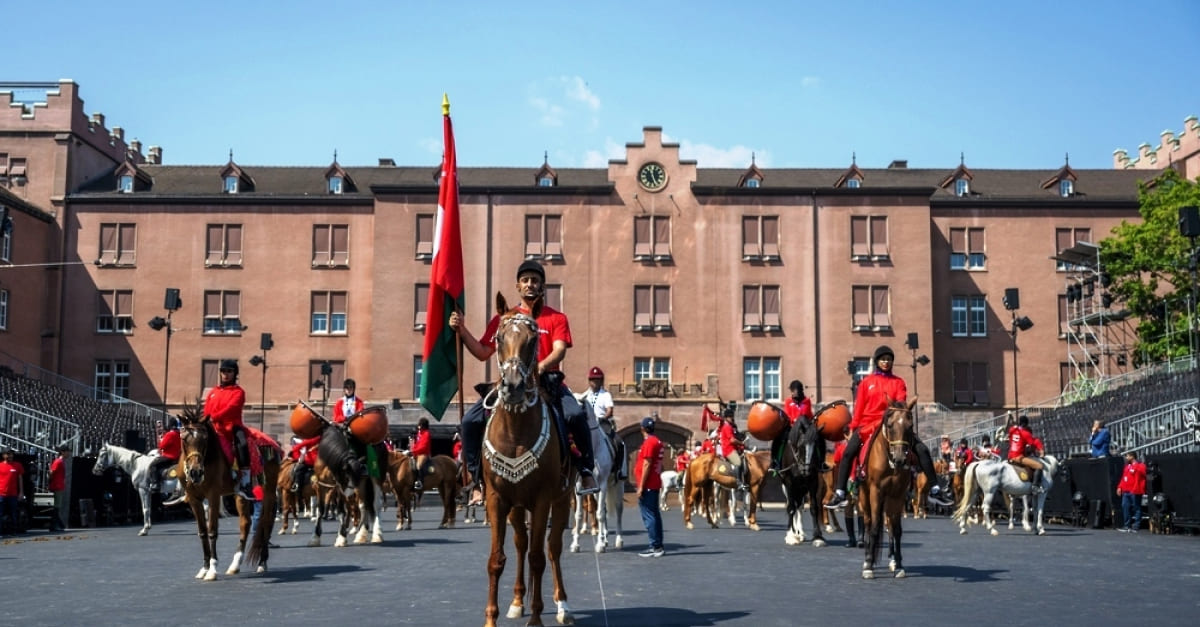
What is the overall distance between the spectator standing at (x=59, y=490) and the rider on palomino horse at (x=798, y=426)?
18050 mm

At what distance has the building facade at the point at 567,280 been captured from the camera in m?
66.9

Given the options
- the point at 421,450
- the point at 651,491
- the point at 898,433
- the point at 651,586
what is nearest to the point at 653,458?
the point at 651,491

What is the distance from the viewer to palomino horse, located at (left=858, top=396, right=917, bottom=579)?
45.5ft

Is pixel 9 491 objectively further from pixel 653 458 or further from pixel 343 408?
pixel 653 458

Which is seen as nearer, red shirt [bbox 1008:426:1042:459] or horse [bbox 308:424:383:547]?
horse [bbox 308:424:383:547]

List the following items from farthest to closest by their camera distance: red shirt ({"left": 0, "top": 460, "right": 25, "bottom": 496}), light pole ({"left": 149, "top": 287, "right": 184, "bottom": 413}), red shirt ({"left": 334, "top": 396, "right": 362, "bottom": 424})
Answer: light pole ({"left": 149, "top": 287, "right": 184, "bottom": 413})
red shirt ({"left": 0, "top": 460, "right": 25, "bottom": 496})
red shirt ({"left": 334, "top": 396, "right": 362, "bottom": 424})

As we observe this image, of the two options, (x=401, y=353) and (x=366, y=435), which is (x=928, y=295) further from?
(x=366, y=435)


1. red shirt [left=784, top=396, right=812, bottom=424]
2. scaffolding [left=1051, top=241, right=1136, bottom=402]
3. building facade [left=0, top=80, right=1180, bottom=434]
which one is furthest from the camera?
building facade [left=0, top=80, right=1180, bottom=434]

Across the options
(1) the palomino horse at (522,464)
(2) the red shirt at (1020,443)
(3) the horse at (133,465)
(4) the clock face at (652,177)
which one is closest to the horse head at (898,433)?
(1) the palomino horse at (522,464)

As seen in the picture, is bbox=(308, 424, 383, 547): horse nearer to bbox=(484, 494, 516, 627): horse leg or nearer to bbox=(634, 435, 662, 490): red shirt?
bbox=(634, 435, 662, 490): red shirt

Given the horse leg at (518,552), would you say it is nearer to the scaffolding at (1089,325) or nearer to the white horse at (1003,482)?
the white horse at (1003,482)

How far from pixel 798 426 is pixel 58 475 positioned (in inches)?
746

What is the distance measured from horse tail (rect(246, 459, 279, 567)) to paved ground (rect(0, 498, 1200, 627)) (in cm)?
28

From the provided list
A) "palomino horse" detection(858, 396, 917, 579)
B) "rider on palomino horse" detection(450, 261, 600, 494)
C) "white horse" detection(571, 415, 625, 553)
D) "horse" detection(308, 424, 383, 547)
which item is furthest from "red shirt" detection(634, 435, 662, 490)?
"rider on palomino horse" detection(450, 261, 600, 494)
